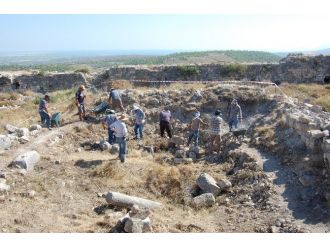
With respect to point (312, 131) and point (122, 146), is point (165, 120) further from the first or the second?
point (312, 131)

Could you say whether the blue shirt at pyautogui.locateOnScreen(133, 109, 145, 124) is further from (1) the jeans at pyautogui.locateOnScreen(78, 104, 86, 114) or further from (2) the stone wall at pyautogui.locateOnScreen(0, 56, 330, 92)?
(2) the stone wall at pyautogui.locateOnScreen(0, 56, 330, 92)

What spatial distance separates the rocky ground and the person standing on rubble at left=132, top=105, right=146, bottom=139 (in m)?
0.43

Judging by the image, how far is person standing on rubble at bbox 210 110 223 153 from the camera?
13844 mm

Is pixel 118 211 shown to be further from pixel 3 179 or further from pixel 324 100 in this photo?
pixel 324 100

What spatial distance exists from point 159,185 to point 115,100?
6594 mm

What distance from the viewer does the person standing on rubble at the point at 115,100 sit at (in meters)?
17.3

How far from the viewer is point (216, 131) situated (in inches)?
556

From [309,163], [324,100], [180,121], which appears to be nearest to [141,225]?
[309,163]

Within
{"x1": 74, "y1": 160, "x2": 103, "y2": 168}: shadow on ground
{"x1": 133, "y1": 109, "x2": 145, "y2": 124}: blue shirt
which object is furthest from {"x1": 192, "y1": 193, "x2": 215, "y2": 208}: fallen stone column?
{"x1": 133, "y1": 109, "x2": 145, "y2": 124}: blue shirt

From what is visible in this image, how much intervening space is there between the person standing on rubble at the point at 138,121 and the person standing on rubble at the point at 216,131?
2.51 metres

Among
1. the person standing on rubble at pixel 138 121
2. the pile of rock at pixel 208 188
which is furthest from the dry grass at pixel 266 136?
the person standing on rubble at pixel 138 121

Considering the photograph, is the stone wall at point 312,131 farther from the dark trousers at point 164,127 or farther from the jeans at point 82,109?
A: the jeans at point 82,109

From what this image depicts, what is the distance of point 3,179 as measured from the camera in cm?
1041

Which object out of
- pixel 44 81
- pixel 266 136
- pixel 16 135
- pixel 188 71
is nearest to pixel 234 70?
pixel 188 71
